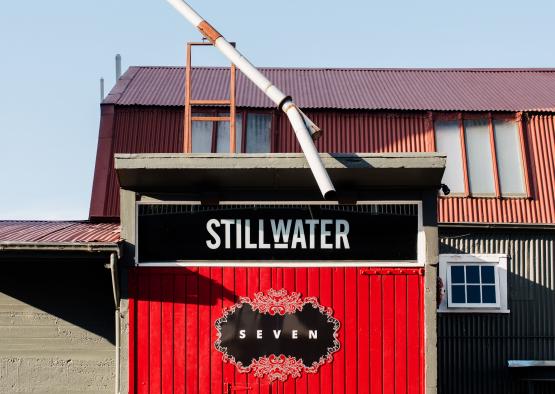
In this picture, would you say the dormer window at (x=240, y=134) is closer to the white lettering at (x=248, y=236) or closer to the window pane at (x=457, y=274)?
the window pane at (x=457, y=274)

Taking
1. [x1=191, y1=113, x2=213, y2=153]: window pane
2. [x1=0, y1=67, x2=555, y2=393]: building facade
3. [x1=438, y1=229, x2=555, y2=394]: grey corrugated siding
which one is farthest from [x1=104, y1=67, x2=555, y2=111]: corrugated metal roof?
[x1=438, y1=229, x2=555, y2=394]: grey corrugated siding

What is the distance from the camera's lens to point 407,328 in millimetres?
15188

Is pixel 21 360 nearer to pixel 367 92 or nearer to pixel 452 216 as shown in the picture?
pixel 452 216

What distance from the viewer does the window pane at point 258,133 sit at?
77.8ft

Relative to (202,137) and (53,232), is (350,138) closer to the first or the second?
(202,137)

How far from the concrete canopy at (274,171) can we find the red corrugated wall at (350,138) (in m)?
7.88

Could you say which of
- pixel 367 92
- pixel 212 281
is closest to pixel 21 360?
pixel 212 281

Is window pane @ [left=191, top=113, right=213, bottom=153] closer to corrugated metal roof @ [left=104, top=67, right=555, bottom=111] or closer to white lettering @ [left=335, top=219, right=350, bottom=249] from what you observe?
corrugated metal roof @ [left=104, top=67, right=555, bottom=111]

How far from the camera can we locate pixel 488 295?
2197 centimetres

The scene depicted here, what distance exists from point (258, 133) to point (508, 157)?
6.43 m

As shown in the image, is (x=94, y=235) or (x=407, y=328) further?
(x=94, y=235)

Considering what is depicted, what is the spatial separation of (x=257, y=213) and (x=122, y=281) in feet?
8.30

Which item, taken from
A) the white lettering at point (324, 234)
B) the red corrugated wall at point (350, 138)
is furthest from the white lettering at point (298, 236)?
the red corrugated wall at point (350, 138)

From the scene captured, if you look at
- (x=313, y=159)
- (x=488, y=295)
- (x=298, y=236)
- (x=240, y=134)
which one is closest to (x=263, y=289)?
(x=298, y=236)
